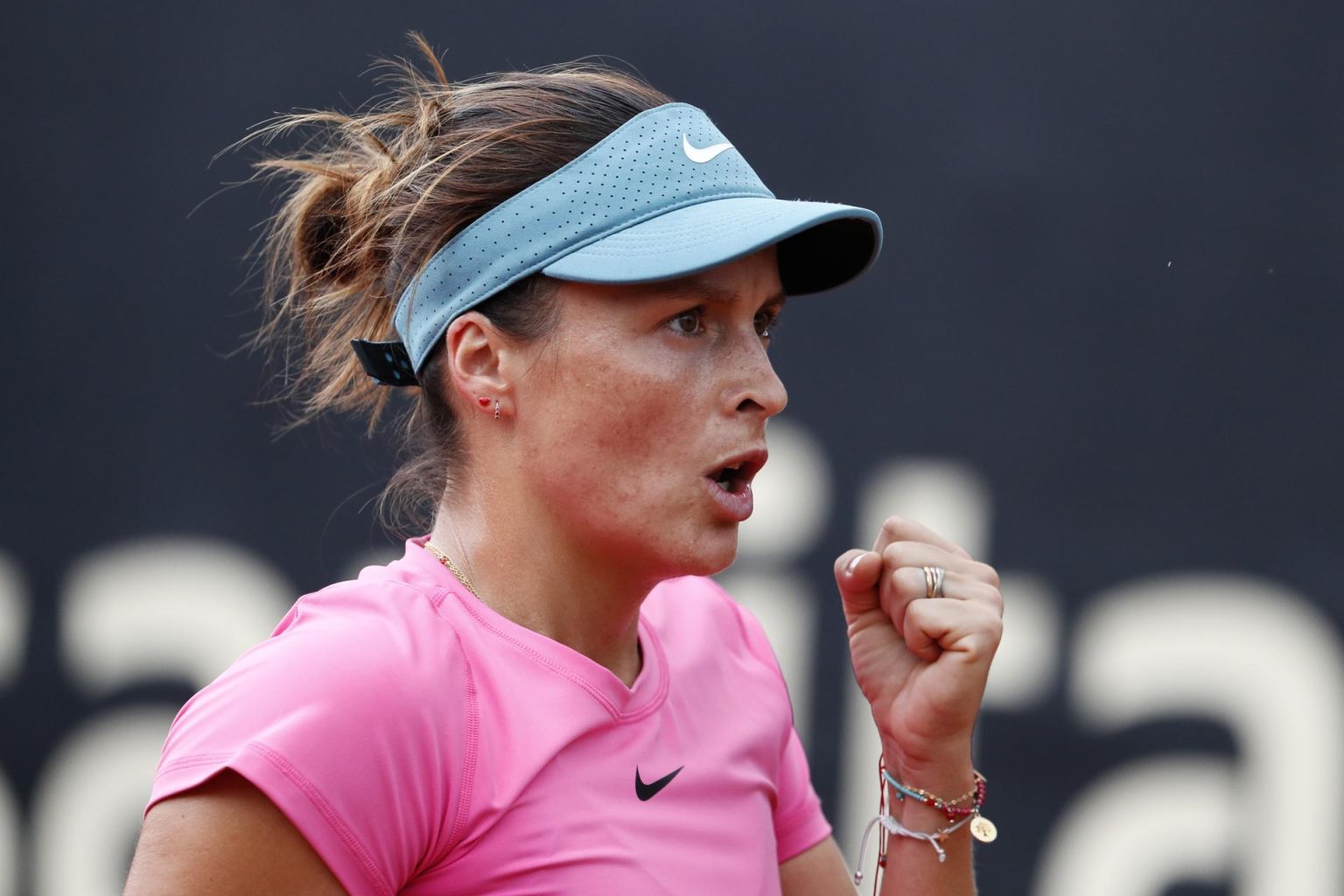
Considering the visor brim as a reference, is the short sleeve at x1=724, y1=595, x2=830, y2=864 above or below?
below

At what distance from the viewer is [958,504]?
2488mm

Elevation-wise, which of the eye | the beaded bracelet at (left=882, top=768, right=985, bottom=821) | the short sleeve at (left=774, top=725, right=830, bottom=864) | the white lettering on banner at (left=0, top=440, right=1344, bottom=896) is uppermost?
the eye

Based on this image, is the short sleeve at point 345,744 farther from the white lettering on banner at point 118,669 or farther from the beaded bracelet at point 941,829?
the white lettering on banner at point 118,669

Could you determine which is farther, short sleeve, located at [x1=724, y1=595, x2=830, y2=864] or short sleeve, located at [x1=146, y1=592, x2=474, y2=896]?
short sleeve, located at [x1=724, y1=595, x2=830, y2=864]

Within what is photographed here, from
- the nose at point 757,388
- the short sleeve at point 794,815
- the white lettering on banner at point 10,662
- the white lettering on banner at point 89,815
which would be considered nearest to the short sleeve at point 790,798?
the short sleeve at point 794,815

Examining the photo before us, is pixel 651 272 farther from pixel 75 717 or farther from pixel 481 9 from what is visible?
pixel 75 717

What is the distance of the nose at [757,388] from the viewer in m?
1.34

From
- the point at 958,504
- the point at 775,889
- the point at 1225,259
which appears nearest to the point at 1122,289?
the point at 1225,259

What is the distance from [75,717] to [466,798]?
1.57 metres

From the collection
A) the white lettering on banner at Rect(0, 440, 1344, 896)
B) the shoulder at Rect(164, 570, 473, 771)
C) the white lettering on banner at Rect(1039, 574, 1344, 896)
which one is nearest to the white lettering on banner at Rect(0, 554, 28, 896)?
the white lettering on banner at Rect(0, 440, 1344, 896)

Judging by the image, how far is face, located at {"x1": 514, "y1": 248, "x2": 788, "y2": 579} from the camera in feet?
4.30

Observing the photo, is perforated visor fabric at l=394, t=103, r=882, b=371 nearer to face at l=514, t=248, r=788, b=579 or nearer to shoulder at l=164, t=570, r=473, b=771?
face at l=514, t=248, r=788, b=579

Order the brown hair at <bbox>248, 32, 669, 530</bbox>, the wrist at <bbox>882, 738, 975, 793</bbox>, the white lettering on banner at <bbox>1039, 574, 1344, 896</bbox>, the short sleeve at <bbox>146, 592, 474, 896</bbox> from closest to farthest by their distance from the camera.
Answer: the short sleeve at <bbox>146, 592, 474, 896</bbox>, the brown hair at <bbox>248, 32, 669, 530</bbox>, the wrist at <bbox>882, 738, 975, 793</bbox>, the white lettering on banner at <bbox>1039, 574, 1344, 896</bbox>

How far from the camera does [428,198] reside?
1.40 metres
